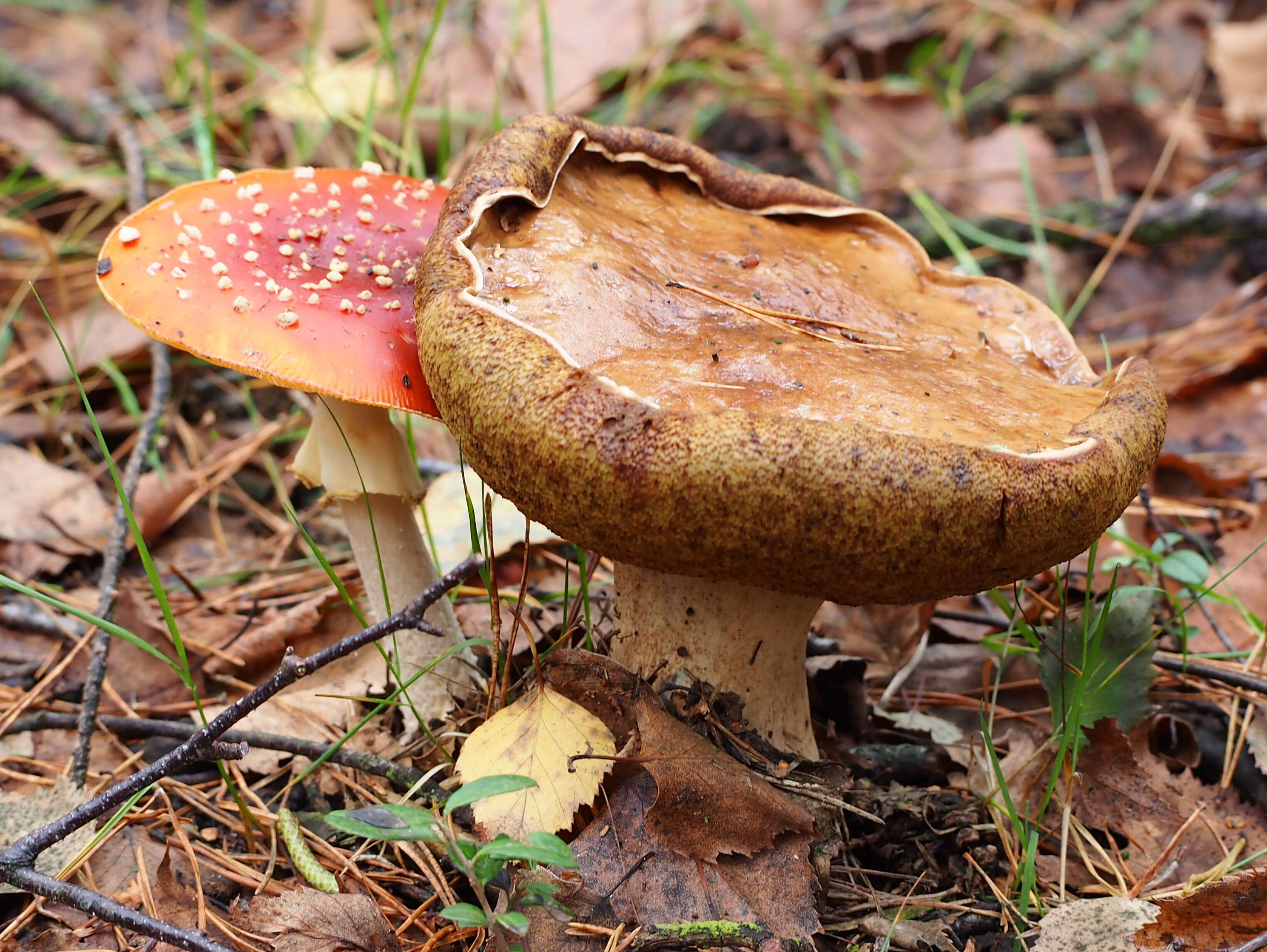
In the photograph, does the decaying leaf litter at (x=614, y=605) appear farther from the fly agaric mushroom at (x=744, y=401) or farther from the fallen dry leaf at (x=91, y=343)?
the fly agaric mushroom at (x=744, y=401)

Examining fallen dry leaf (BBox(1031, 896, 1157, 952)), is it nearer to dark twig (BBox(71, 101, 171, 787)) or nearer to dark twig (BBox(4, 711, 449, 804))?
dark twig (BBox(4, 711, 449, 804))

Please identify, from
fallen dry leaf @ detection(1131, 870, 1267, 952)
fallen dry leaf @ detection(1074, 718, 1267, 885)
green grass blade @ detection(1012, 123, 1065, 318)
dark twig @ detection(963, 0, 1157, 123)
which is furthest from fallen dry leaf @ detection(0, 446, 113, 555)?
dark twig @ detection(963, 0, 1157, 123)

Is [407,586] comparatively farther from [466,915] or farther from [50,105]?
[50,105]

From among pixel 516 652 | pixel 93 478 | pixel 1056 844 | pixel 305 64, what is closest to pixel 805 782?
pixel 1056 844

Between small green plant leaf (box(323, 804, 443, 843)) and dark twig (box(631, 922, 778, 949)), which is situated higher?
small green plant leaf (box(323, 804, 443, 843))

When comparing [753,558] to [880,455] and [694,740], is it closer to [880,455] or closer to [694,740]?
[880,455]
